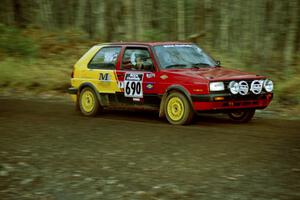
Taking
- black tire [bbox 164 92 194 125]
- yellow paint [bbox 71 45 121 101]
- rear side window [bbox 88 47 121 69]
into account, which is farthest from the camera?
rear side window [bbox 88 47 121 69]

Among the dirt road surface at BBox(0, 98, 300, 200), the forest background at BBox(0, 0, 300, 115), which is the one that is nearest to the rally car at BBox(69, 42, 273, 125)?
the dirt road surface at BBox(0, 98, 300, 200)

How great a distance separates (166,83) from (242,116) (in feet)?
5.57

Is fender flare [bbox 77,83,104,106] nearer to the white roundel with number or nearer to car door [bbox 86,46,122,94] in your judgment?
car door [bbox 86,46,122,94]

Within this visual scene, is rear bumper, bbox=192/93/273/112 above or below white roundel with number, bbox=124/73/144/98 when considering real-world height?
below

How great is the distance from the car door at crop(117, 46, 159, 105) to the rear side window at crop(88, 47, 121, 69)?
253 millimetres

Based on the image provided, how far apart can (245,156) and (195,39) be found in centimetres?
1205

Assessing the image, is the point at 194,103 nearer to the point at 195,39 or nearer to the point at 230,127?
the point at 230,127

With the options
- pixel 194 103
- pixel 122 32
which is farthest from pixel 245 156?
pixel 122 32

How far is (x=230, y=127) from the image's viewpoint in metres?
9.86

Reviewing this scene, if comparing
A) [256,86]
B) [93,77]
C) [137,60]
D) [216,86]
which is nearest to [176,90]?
[216,86]

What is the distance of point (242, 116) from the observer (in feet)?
35.0

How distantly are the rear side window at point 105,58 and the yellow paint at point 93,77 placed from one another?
11 centimetres

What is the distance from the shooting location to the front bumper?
950 cm

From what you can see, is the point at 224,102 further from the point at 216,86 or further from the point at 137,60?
the point at 137,60
